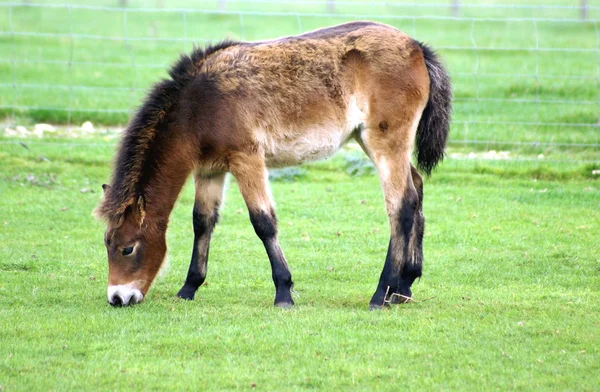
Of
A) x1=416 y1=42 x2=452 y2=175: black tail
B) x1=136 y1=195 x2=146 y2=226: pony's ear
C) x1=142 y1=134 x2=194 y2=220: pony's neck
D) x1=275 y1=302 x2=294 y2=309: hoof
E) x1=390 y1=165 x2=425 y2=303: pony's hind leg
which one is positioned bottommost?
x1=275 y1=302 x2=294 y2=309: hoof

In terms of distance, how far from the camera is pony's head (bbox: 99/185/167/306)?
7.02 meters

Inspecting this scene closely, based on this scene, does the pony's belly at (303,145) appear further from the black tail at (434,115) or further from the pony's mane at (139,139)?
the pony's mane at (139,139)

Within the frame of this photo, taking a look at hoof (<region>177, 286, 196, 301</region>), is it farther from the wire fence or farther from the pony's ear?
the wire fence

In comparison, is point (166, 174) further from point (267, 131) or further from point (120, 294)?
point (120, 294)

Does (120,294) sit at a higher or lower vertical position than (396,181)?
lower

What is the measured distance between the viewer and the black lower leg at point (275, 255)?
23.4 feet

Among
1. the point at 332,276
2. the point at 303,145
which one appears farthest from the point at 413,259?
the point at 303,145

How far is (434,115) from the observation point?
7.69 metres

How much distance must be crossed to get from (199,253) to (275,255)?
2.68 ft

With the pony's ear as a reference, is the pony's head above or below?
below

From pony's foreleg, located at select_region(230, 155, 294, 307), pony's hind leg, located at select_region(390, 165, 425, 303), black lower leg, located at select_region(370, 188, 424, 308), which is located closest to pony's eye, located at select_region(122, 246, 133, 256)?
pony's foreleg, located at select_region(230, 155, 294, 307)

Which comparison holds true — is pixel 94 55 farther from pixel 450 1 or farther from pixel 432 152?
pixel 450 1

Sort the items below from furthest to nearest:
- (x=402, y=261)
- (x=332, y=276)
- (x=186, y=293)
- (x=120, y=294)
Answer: (x=332, y=276), (x=186, y=293), (x=402, y=261), (x=120, y=294)

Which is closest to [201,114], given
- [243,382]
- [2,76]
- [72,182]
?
[243,382]
